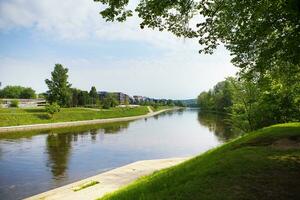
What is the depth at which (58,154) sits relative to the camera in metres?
40.0

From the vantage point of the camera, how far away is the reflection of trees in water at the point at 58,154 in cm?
3098

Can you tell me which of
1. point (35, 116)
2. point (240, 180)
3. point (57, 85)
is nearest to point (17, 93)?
point (57, 85)

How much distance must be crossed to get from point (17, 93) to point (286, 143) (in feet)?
551

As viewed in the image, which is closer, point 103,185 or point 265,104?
point 103,185

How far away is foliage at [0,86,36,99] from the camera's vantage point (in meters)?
166

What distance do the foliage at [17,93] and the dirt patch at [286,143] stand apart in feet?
536

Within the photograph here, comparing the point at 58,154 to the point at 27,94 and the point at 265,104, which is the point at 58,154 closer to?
the point at 265,104

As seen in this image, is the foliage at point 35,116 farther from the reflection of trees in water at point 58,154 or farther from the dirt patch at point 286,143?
the dirt patch at point 286,143

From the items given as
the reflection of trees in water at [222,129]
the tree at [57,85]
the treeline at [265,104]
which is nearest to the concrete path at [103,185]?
the treeline at [265,104]

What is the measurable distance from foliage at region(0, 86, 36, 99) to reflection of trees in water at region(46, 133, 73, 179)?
12055 centimetres

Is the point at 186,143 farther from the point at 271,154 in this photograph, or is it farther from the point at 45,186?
the point at 271,154

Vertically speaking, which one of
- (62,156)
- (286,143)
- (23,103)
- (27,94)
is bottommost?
(62,156)

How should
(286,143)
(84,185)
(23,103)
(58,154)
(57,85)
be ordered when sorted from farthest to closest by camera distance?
(23,103) → (57,85) → (58,154) → (84,185) → (286,143)

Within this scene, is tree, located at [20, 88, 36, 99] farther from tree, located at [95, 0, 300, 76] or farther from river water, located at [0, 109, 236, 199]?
tree, located at [95, 0, 300, 76]
